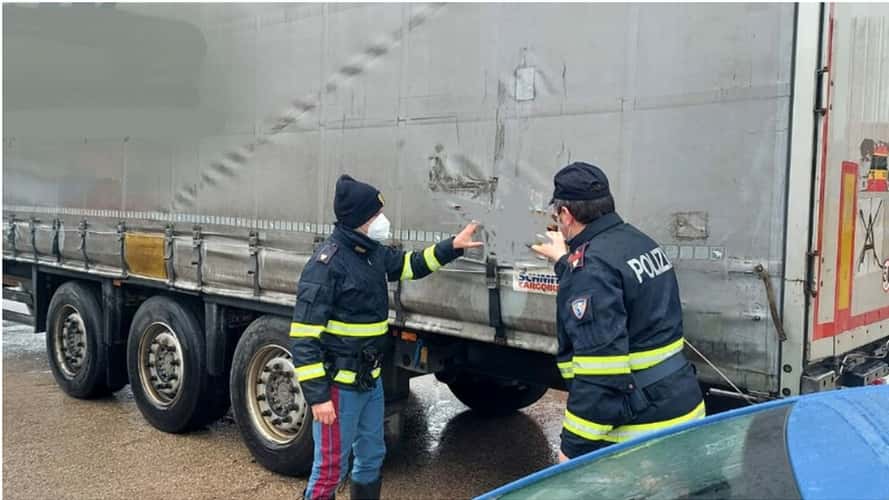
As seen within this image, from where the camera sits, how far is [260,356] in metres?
4.93

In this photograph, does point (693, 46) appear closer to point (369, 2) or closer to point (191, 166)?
point (369, 2)

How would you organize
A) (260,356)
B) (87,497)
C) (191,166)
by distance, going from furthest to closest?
(191,166), (260,356), (87,497)

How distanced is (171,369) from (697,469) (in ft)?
15.3

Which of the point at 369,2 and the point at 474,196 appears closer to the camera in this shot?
the point at 474,196

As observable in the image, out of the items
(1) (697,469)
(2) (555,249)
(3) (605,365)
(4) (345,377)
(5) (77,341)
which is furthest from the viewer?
(5) (77,341)

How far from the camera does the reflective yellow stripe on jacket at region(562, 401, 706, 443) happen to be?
2.59 meters

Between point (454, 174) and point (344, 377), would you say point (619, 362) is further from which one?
point (454, 174)

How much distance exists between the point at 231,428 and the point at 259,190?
2.04 meters

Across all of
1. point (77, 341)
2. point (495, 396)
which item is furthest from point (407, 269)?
point (77, 341)

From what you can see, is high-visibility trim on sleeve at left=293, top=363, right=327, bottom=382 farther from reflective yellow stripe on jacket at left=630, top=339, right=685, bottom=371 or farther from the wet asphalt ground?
the wet asphalt ground

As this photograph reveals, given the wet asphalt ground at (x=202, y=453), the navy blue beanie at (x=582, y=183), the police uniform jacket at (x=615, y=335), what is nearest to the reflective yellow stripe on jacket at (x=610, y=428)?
the police uniform jacket at (x=615, y=335)

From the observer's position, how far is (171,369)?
5727 mm

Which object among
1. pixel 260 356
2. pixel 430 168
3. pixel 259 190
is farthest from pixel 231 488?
pixel 430 168

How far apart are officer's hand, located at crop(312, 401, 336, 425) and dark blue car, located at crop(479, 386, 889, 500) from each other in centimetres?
147
